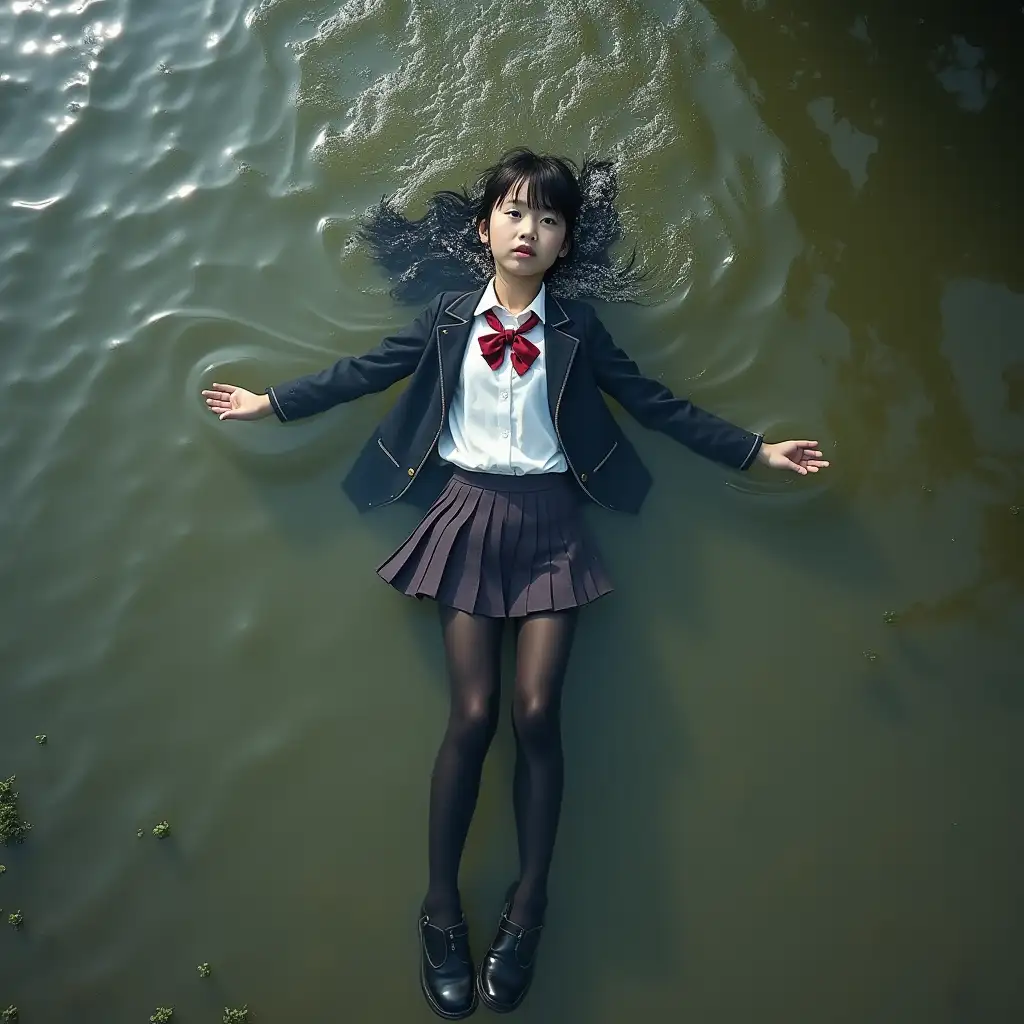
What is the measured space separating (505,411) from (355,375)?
0.58m

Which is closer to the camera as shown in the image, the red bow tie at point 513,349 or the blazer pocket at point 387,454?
the red bow tie at point 513,349

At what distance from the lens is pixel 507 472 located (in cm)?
321

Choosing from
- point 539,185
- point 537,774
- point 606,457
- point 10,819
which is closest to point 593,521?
point 606,457

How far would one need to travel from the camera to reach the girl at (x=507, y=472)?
119 inches

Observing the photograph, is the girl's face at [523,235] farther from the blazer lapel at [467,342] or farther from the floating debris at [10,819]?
the floating debris at [10,819]

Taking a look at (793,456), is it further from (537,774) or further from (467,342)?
(537,774)

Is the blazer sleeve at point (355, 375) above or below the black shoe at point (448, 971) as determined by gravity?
above

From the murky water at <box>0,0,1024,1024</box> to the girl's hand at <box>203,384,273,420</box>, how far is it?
23 cm

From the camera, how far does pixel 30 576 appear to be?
353 cm

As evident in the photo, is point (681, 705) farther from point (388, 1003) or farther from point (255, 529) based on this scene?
point (255, 529)

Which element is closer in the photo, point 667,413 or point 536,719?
point 536,719

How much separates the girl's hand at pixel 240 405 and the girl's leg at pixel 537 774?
1.34 m

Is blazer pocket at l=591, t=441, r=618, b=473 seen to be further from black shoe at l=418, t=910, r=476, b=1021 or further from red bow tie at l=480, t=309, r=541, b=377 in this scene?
black shoe at l=418, t=910, r=476, b=1021

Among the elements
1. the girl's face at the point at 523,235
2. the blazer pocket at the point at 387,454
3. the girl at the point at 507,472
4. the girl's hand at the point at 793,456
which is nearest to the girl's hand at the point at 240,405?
the girl at the point at 507,472
